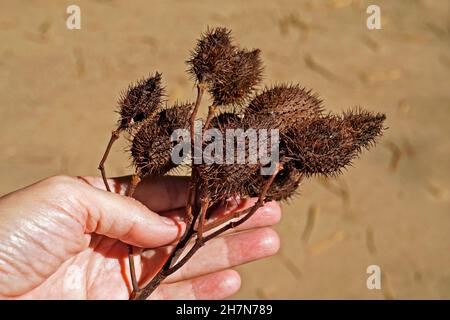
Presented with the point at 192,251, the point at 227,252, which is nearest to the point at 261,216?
the point at 227,252

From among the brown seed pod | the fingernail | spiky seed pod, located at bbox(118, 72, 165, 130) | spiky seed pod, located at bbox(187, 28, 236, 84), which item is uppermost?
spiky seed pod, located at bbox(187, 28, 236, 84)

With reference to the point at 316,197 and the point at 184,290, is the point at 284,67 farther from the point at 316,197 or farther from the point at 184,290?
the point at 184,290

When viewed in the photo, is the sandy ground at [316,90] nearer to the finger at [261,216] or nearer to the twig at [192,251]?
the finger at [261,216]

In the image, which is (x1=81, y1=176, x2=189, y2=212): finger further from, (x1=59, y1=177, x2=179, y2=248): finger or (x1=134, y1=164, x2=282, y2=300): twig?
(x1=134, y1=164, x2=282, y2=300): twig

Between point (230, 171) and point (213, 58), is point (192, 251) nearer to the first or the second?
point (230, 171)

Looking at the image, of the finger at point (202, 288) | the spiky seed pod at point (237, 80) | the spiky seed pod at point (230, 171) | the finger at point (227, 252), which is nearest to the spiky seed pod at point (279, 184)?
the spiky seed pod at point (230, 171)

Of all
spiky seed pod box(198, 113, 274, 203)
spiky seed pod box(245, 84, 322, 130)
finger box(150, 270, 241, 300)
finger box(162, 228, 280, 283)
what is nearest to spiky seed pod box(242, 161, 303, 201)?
spiky seed pod box(198, 113, 274, 203)

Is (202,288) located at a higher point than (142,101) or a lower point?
lower
